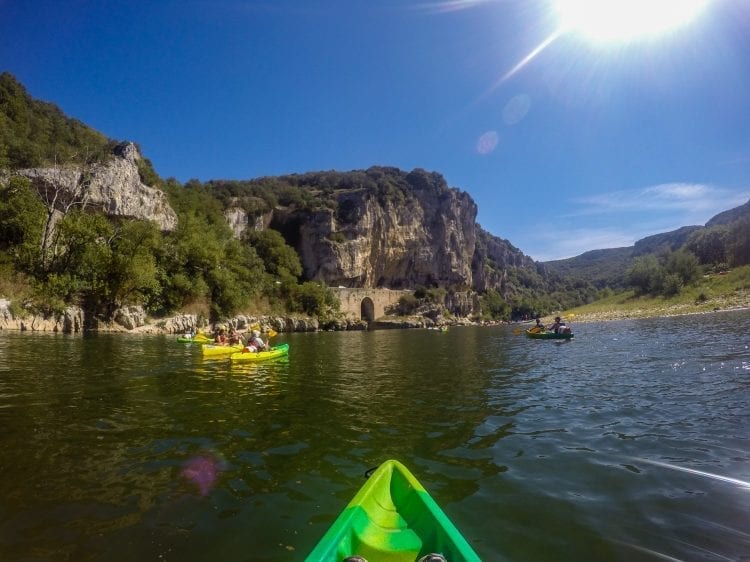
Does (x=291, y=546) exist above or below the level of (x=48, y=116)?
below

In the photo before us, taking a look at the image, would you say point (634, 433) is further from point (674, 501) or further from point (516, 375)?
point (516, 375)

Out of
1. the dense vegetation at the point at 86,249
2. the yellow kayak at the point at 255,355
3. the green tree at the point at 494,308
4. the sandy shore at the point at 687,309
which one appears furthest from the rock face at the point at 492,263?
the yellow kayak at the point at 255,355

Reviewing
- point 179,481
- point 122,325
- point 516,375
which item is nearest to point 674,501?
point 179,481

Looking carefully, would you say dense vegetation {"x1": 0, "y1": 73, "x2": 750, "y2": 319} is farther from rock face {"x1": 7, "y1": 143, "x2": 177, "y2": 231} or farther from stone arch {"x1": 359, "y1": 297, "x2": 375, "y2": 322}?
stone arch {"x1": 359, "y1": 297, "x2": 375, "y2": 322}

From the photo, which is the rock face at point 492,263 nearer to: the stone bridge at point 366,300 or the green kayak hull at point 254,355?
the stone bridge at point 366,300

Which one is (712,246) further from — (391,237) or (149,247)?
(149,247)

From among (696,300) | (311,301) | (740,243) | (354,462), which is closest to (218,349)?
(354,462)

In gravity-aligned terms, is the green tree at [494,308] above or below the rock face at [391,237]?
below

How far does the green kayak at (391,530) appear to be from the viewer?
2.80 m

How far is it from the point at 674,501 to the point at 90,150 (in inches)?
1971

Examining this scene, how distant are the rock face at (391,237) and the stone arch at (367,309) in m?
5.83

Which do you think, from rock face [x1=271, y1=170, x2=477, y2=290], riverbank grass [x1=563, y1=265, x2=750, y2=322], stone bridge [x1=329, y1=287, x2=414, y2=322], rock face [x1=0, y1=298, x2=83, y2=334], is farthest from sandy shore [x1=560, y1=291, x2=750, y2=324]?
rock face [x1=0, y1=298, x2=83, y2=334]

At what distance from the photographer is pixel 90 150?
131 ft

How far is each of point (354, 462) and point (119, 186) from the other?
141ft
